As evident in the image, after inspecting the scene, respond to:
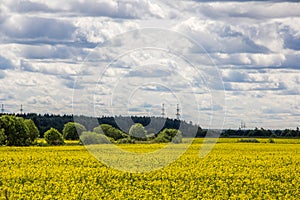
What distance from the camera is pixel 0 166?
135ft

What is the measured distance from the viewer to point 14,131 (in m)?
76.9

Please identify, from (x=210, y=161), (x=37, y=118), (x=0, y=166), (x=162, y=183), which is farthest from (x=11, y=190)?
(x=37, y=118)

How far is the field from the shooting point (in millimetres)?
28750

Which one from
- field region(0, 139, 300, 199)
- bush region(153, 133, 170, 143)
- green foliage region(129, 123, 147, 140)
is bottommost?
field region(0, 139, 300, 199)

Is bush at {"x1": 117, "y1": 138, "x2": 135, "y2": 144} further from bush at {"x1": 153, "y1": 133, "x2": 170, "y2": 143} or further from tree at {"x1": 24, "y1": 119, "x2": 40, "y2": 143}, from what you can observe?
tree at {"x1": 24, "y1": 119, "x2": 40, "y2": 143}

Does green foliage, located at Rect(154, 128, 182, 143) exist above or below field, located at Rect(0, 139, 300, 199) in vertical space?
above

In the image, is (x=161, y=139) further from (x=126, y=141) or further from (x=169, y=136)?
(x=126, y=141)

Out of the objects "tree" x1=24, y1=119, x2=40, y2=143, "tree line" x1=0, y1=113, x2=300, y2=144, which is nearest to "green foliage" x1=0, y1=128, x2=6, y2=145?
"tree line" x1=0, y1=113, x2=300, y2=144

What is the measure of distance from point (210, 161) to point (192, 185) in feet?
44.0

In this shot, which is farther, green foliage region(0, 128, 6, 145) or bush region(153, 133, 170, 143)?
bush region(153, 133, 170, 143)

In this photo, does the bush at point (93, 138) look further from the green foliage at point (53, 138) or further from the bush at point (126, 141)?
the green foliage at point (53, 138)

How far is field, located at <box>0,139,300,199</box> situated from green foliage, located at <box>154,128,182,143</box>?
96.8ft

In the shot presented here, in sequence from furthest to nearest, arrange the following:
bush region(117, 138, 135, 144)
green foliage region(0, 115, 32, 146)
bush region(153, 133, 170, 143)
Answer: bush region(153, 133, 170, 143) < bush region(117, 138, 135, 144) < green foliage region(0, 115, 32, 146)

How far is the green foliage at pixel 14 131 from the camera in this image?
7669cm
